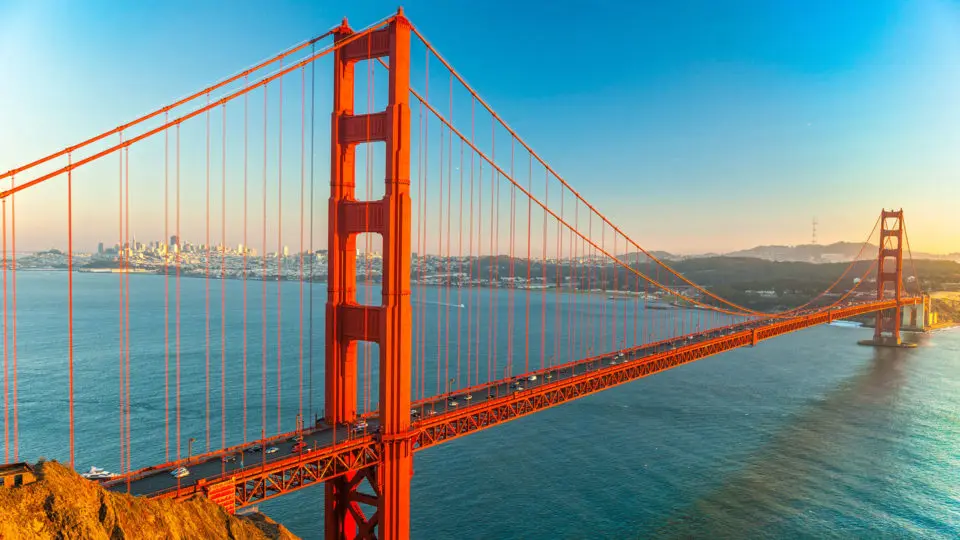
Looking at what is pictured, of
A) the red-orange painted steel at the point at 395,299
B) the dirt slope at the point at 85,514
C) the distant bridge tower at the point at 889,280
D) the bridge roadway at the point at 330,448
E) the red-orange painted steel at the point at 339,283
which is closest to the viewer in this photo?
the dirt slope at the point at 85,514

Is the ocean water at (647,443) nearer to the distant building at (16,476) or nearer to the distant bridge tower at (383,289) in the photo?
the distant bridge tower at (383,289)

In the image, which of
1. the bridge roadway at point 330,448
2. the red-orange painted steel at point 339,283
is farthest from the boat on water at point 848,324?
the red-orange painted steel at point 339,283

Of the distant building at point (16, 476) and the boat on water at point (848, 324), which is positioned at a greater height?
the distant building at point (16, 476)

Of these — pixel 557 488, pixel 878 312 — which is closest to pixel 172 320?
pixel 557 488

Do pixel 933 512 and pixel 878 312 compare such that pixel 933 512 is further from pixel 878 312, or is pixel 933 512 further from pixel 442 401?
pixel 878 312

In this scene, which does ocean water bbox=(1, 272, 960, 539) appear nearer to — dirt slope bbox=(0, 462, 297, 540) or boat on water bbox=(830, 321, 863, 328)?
dirt slope bbox=(0, 462, 297, 540)

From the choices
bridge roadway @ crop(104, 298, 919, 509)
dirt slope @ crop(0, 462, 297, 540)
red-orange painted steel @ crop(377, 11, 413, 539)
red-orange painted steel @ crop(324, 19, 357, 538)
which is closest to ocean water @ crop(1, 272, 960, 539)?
bridge roadway @ crop(104, 298, 919, 509)
